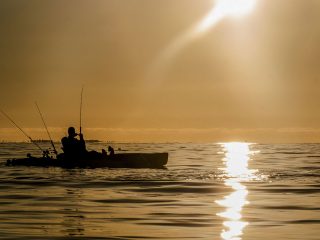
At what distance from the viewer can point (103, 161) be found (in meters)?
49.3

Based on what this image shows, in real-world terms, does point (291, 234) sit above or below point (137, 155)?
below

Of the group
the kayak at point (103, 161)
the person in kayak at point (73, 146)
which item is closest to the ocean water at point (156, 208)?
the person in kayak at point (73, 146)

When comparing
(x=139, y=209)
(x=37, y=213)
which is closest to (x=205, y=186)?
(x=139, y=209)

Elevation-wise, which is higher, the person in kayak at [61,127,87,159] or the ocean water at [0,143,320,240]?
the person in kayak at [61,127,87,159]

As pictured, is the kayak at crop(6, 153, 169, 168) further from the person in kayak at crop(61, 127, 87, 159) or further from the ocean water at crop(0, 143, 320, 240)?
the ocean water at crop(0, 143, 320, 240)

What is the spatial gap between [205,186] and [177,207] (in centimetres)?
1086

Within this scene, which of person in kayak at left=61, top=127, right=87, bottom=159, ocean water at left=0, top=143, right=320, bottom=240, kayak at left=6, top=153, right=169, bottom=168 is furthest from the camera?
kayak at left=6, top=153, right=169, bottom=168

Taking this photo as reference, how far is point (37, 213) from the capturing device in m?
23.2

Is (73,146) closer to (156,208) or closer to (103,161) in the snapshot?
(103,161)

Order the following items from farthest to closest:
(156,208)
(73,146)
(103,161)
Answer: (103,161)
(73,146)
(156,208)

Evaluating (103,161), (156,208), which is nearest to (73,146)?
(103,161)

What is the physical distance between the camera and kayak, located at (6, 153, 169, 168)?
48469mm

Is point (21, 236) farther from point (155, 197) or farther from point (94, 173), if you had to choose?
point (94, 173)

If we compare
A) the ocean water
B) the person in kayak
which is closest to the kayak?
the person in kayak
